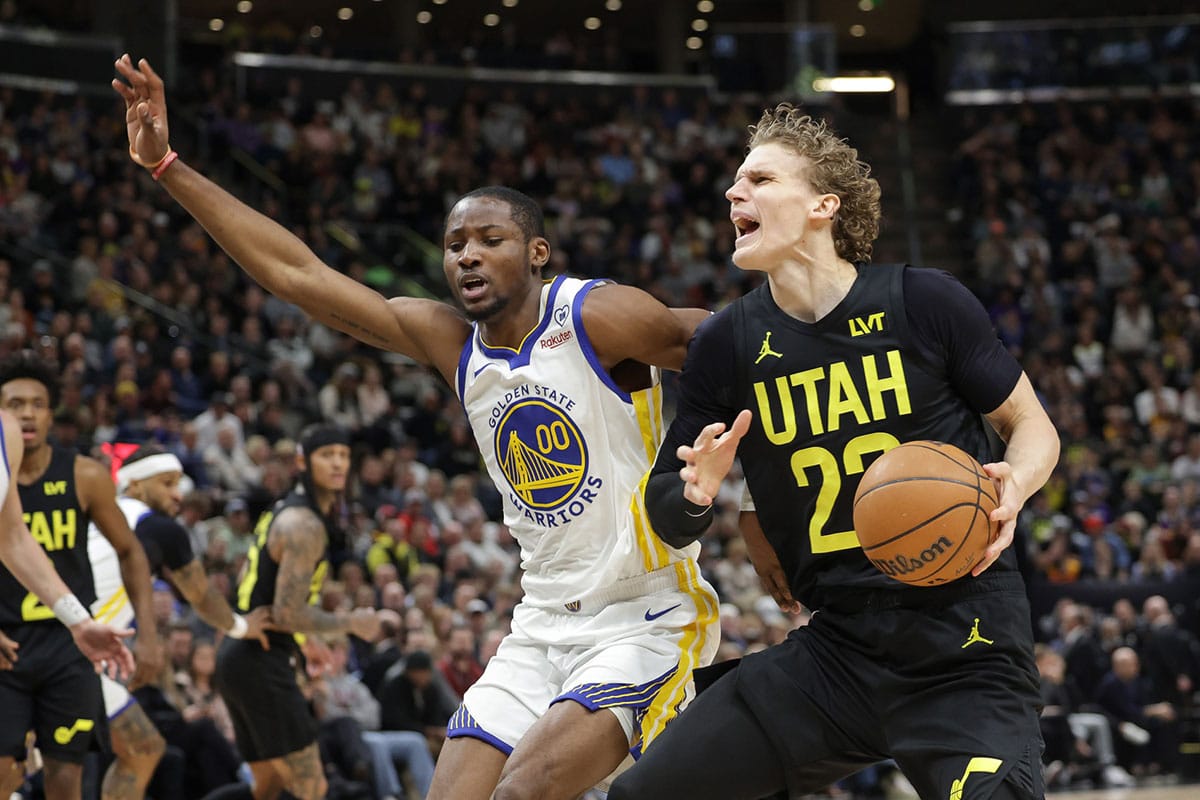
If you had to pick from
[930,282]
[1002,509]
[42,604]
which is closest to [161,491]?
[42,604]

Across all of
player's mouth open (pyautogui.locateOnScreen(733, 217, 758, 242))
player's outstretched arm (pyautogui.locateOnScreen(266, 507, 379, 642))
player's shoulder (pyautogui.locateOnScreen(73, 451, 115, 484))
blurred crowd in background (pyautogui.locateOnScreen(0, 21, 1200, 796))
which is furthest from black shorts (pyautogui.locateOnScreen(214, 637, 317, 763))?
player's mouth open (pyautogui.locateOnScreen(733, 217, 758, 242))

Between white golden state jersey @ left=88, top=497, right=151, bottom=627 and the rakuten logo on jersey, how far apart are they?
3.88m

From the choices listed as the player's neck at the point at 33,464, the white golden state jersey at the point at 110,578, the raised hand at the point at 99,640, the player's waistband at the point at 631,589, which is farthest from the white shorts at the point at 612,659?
the white golden state jersey at the point at 110,578

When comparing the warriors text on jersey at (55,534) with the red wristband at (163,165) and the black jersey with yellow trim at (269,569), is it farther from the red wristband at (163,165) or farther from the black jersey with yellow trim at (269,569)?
the red wristband at (163,165)

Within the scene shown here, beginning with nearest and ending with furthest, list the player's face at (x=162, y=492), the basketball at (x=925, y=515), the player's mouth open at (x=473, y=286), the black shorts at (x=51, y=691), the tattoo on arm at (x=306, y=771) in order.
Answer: the basketball at (x=925, y=515)
the player's mouth open at (x=473, y=286)
the black shorts at (x=51, y=691)
the tattoo on arm at (x=306, y=771)
the player's face at (x=162, y=492)

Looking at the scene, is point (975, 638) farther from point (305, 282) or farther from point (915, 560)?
point (305, 282)

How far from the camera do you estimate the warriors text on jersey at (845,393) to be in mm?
3914

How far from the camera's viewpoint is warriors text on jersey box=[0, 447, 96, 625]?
646 centimetres

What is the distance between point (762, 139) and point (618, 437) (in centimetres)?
98

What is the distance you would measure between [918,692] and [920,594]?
24cm

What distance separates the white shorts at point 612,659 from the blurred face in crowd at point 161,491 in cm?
401

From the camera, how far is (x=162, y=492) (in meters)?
8.22

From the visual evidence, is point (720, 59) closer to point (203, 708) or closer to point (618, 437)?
point (203, 708)

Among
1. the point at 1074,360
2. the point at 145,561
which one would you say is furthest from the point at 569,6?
the point at 145,561
